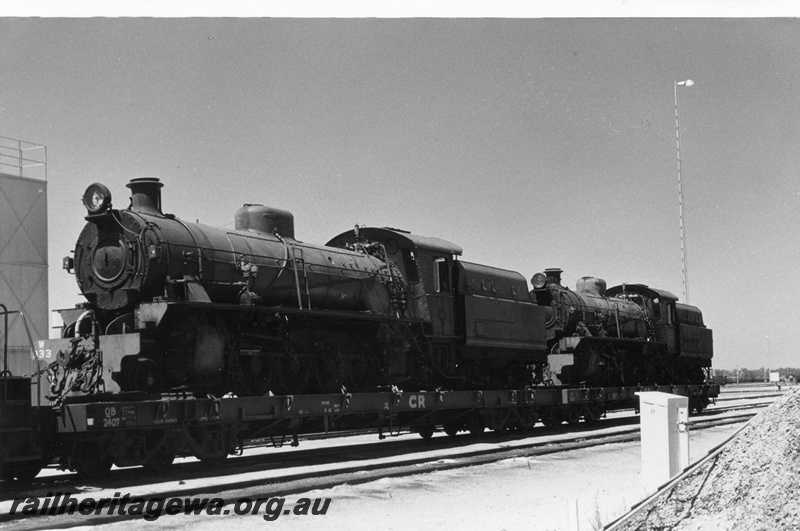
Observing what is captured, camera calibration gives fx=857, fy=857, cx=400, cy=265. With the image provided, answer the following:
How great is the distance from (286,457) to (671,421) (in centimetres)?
850

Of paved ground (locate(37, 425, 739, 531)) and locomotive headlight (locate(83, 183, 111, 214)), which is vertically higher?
locomotive headlight (locate(83, 183, 111, 214))

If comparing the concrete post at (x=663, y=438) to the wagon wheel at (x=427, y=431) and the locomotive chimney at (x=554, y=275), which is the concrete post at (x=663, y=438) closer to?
the wagon wheel at (x=427, y=431)

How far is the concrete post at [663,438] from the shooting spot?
32.5 feet

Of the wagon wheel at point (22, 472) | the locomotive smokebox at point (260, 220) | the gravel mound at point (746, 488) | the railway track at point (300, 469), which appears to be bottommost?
the railway track at point (300, 469)

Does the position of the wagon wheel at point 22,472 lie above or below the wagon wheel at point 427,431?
above

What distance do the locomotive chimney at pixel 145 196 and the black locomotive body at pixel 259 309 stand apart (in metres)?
0.02

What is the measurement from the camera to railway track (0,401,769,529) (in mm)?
11172

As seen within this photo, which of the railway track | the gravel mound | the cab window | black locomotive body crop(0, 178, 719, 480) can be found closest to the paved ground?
the railway track

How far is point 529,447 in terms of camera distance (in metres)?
17.7

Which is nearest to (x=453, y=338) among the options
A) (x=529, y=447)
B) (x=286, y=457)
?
(x=529, y=447)

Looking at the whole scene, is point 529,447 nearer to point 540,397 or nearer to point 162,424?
point 540,397

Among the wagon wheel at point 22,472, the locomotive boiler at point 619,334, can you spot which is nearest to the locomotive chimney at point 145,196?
the wagon wheel at point 22,472

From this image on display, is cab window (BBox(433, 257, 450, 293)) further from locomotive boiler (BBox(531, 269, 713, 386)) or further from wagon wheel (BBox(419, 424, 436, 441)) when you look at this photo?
locomotive boiler (BBox(531, 269, 713, 386))

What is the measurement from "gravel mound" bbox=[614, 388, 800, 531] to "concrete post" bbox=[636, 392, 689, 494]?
5.58ft
